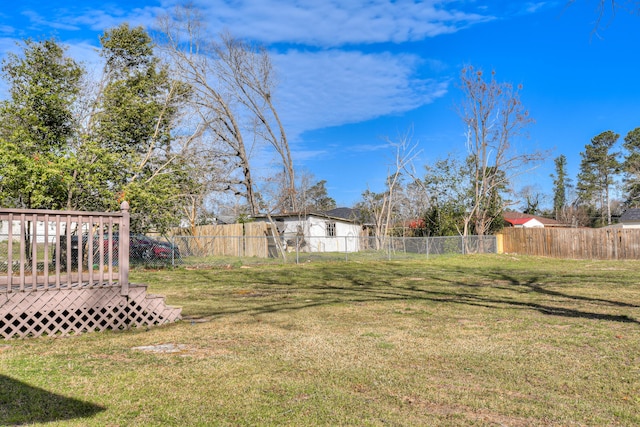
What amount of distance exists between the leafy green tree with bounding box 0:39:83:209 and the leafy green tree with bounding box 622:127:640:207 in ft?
184

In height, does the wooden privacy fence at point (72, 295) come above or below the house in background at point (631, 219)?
below

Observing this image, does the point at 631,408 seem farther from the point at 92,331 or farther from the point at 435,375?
the point at 92,331

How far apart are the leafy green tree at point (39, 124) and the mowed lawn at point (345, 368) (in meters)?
8.07

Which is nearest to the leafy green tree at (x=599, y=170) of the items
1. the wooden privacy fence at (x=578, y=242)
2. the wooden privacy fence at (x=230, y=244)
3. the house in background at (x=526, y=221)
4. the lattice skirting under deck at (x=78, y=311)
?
the house in background at (x=526, y=221)

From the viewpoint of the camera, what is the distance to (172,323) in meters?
7.09

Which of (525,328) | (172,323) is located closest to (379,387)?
(525,328)

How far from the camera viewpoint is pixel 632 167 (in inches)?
2026

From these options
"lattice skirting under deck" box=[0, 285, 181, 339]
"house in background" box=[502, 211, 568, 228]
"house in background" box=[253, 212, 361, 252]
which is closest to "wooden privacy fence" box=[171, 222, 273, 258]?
"house in background" box=[253, 212, 361, 252]

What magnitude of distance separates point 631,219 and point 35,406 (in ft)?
150

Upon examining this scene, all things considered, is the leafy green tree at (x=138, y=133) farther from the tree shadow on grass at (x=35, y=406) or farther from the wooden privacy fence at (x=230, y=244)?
the tree shadow on grass at (x=35, y=406)

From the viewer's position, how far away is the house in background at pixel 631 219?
3882 cm

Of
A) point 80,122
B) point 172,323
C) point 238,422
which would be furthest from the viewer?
point 80,122

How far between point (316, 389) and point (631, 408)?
243cm

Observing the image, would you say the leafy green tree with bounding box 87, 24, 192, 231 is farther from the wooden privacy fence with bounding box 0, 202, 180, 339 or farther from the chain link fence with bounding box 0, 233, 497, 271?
the wooden privacy fence with bounding box 0, 202, 180, 339
